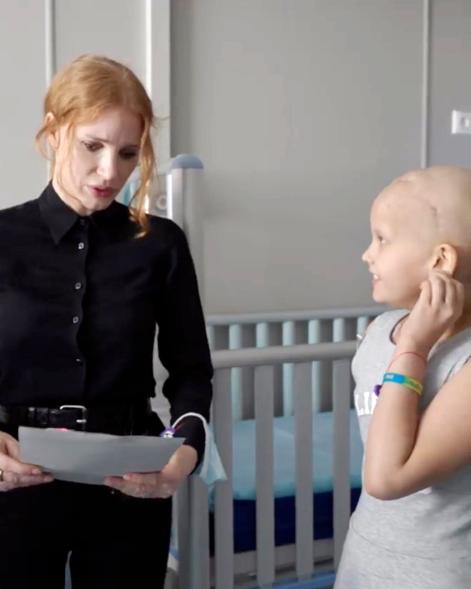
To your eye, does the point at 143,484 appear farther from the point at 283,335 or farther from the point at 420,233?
the point at 283,335

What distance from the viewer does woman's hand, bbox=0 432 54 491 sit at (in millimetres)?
985

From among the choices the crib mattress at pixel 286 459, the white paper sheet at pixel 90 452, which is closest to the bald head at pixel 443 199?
the white paper sheet at pixel 90 452

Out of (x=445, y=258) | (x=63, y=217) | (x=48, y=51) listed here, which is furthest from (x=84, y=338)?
(x=48, y=51)

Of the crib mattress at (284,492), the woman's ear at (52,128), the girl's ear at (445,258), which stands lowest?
the crib mattress at (284,492)

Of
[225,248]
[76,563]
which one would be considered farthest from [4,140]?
[76,563]

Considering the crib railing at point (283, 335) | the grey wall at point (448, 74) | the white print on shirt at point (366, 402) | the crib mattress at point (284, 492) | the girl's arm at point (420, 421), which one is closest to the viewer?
the girl's arm at point (420, 421)

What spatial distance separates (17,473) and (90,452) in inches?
5.0

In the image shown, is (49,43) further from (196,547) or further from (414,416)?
(414,416)

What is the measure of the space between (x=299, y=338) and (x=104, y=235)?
1.50m

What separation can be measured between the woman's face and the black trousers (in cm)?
39

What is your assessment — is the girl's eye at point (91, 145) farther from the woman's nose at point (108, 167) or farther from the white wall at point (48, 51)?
the white wall at point (48, 51)

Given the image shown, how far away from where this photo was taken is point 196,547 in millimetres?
1474

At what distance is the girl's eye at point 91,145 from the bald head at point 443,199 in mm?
410

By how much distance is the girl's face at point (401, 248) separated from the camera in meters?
0.84
